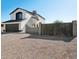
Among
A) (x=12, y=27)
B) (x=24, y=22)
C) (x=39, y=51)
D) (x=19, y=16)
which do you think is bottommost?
(x=39, y=51)

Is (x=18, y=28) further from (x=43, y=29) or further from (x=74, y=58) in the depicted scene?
(x=74, y=58)

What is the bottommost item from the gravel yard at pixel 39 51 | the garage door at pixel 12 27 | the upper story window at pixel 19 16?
the gravel yard at pixel 39 51

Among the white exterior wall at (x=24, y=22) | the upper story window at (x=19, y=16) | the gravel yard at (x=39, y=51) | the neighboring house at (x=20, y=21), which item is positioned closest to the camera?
the gravel yard at (x=39, y=51)

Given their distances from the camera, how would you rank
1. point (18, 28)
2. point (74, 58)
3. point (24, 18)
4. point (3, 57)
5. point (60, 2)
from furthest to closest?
point (24, 18), point (18, 28), point (60, 2), point (3, 57), point (74, 58)

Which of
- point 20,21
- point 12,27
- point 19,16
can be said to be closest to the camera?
point 20,21

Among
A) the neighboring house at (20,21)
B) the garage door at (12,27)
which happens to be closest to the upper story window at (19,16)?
the neighboring house at (20,21)

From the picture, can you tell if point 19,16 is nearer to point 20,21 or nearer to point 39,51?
point 20,21

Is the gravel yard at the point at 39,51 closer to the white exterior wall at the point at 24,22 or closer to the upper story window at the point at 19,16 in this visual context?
the white exterior wall at the point at 24,22

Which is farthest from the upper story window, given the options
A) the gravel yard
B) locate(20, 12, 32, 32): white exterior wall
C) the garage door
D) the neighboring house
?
the gravel yard

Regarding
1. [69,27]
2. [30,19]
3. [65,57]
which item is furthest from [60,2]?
[30,19]

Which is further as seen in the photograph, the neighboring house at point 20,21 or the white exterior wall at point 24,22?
the neighboring house at point 20,21

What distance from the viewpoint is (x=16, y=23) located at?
1105 centimetres

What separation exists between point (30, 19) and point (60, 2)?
9.61m

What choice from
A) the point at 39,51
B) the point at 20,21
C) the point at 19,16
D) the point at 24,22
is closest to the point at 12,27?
the point at 20,21
